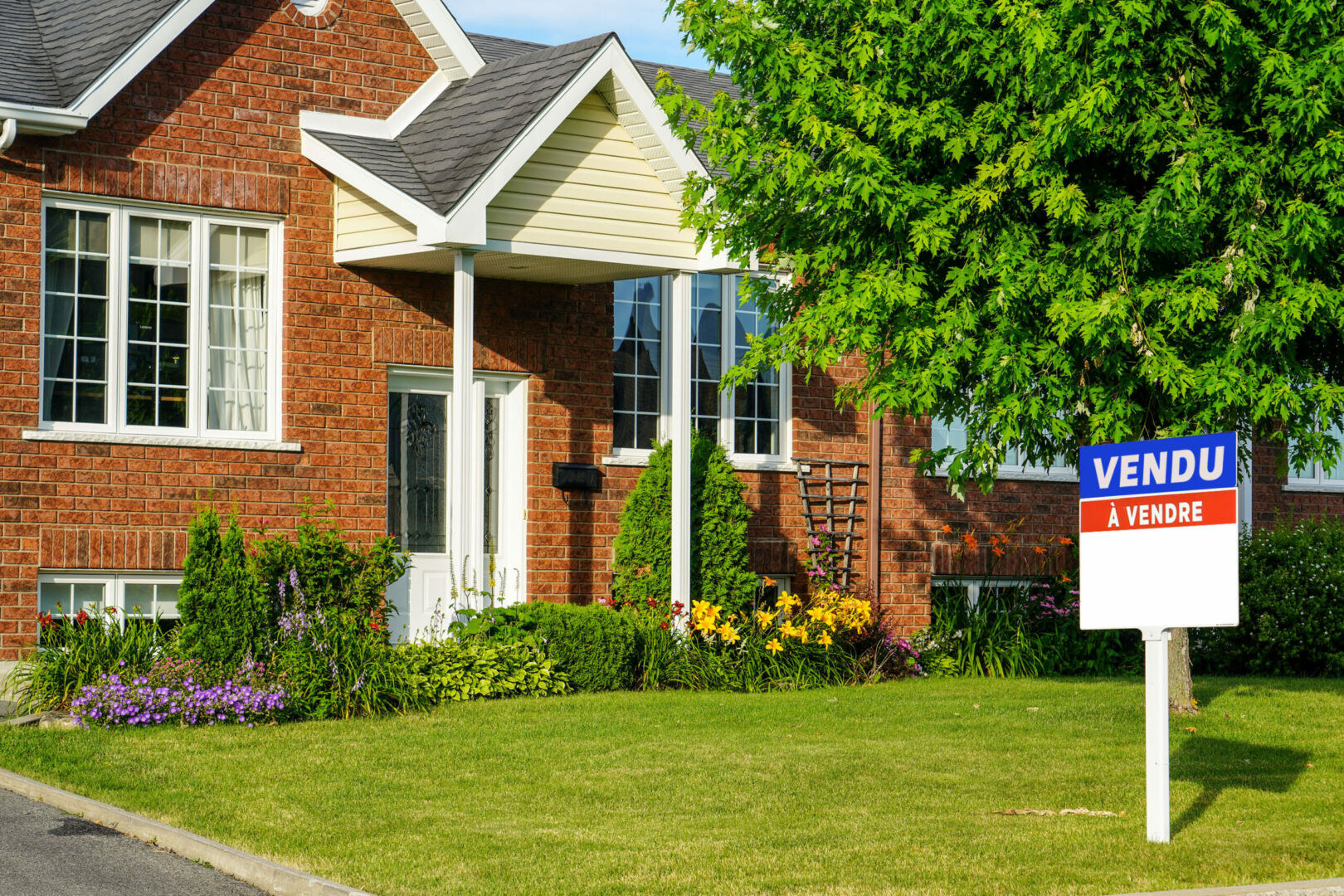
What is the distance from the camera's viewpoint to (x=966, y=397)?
11.6 m

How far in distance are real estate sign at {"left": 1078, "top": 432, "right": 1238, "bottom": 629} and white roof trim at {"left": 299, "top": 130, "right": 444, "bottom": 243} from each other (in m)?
6.24

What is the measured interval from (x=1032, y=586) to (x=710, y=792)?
9.06 metres

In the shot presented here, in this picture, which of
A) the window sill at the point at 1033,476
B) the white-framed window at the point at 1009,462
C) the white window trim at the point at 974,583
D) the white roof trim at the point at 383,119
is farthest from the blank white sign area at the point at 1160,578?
the window sill at the point at 1033,476

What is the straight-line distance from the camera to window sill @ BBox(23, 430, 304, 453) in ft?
40.9

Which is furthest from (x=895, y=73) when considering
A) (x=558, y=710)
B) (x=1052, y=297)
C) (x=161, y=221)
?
(x=161, y=221)

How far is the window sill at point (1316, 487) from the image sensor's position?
64.6 ft

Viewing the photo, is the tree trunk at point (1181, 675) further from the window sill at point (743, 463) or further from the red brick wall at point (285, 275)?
the red brick wall at point (285, 275)

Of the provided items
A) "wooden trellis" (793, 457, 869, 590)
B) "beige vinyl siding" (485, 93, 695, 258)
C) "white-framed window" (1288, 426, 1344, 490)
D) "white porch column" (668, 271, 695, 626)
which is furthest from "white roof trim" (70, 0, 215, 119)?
"white-framed window" (1288, 426, 1344, 490)

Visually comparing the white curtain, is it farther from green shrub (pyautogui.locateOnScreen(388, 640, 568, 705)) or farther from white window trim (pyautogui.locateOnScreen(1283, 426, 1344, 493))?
white window trim (pyautogui.locateOnScreen(1283, 426, 1344, 493))

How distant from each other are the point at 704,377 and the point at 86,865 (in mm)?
9844

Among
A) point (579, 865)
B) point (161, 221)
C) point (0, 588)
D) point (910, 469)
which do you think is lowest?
point (579, 865)

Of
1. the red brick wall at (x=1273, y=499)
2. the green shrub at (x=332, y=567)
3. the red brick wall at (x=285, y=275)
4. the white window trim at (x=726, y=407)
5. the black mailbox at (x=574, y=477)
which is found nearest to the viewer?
the green shrub at (x=332, y=567)

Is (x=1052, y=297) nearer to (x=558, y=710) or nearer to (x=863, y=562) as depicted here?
(x=558, y=710)

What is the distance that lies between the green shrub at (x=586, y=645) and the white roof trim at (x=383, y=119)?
179 inches
